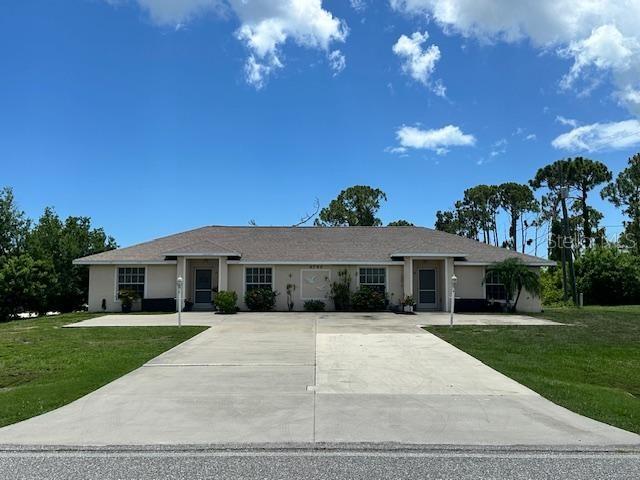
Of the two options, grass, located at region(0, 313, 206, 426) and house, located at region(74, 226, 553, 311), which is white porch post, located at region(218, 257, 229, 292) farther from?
grass, located at region(0, 313, 206, 426)

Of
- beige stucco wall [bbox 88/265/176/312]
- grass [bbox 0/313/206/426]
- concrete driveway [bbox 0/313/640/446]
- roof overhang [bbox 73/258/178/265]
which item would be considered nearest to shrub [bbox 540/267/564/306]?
beige stucco wall [bbox 88/265/176/312]

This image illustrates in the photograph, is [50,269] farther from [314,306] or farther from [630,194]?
[630,194]

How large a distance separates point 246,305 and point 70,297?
10.6 m

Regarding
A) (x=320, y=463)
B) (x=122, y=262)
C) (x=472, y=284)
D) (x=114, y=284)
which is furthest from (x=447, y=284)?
(x=320, y=463)

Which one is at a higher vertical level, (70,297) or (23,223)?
(23,223)

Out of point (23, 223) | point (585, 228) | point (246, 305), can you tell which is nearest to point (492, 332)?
point (246, 305)

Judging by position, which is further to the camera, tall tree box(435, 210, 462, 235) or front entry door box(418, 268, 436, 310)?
tall tree box(435, 210, 462, 235)

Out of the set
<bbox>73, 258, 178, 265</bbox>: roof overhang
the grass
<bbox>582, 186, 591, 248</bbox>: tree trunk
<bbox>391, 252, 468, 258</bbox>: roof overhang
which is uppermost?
<bbox>582, 186, 591, 248</bbox>: tree trunk

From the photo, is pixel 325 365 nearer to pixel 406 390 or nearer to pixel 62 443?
pixel 406 390

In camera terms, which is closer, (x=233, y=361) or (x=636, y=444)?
(x=636, y=444)

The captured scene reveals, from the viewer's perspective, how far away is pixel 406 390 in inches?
310

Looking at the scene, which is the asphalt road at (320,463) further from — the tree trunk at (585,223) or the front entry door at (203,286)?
the tree trunk at (585,223)

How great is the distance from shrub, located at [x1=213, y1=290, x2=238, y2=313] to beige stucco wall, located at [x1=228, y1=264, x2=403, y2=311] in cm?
164

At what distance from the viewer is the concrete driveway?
5.64 metres
